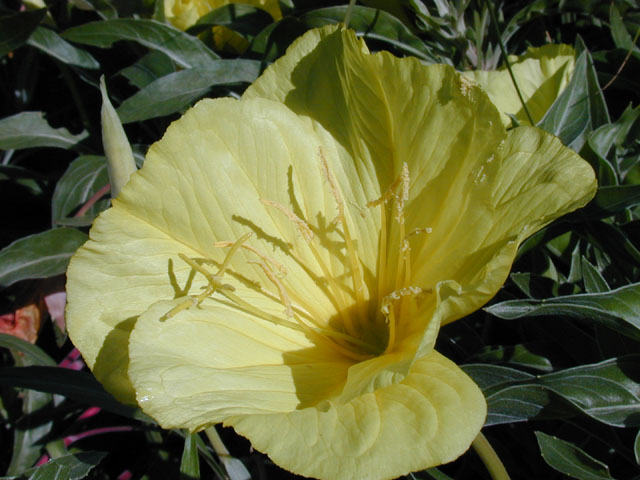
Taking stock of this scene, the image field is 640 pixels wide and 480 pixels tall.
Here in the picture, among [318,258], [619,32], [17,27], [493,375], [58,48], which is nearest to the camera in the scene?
[493,375]

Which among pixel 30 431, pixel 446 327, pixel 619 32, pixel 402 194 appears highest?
pixel 619 32

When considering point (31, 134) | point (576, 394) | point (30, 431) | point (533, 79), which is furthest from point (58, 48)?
point (576, 394)

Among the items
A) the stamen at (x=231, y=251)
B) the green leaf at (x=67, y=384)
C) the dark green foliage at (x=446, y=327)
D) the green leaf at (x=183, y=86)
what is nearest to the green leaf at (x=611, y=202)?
the dark green foliage at (x=446, y=327)

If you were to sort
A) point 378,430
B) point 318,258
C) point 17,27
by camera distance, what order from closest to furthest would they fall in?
point 378,430, point 318,258, point 17,27

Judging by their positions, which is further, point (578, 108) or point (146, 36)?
point (146, 36)

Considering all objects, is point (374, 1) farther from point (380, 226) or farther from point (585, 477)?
point (585, 477)

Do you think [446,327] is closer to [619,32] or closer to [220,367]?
[220,367]

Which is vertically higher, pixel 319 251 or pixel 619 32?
pixel 619 32
